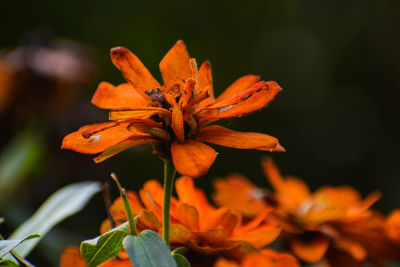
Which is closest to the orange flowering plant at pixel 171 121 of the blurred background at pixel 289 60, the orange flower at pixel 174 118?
the orange flower at pixel 174 118

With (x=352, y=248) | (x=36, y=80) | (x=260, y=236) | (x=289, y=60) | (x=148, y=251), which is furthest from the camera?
(x=289, y=60)

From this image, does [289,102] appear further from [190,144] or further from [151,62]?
[190,144]

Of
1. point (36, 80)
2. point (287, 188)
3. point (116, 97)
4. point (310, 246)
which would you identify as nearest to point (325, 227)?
point (310, 246)

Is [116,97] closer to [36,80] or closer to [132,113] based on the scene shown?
[132,113]

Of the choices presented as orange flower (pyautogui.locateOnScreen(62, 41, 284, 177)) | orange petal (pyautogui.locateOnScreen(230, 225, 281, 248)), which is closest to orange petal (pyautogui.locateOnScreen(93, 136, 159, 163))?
orange flower (pyautogui.locateOnScreen(62, 41, 284, 177))

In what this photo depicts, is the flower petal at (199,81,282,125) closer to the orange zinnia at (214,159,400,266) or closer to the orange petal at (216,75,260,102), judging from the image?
the orange petal at (216,75,260,102)

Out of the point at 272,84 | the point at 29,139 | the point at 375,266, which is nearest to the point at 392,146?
the point at 29,139

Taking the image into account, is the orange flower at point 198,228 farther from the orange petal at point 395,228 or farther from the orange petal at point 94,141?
the orange petal at point 395,228
